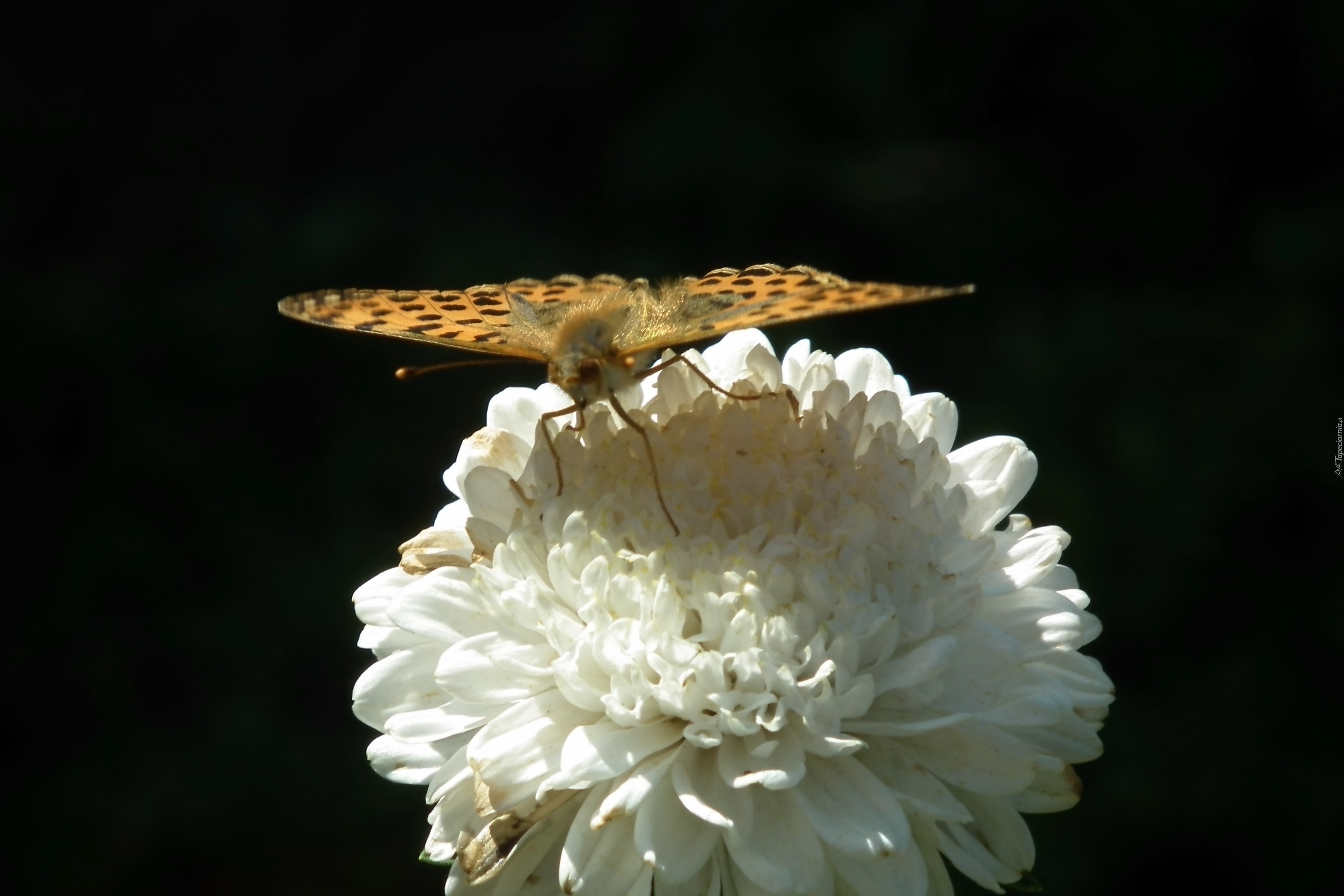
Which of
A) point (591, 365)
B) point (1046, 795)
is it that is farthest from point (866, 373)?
point (1046, 795)

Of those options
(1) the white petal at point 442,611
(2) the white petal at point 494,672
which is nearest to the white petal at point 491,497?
(1) the white petal at point 442,611

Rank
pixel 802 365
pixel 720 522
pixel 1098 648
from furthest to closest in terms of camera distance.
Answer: pixel 1098 648, pixel 802 365, pixel 720 522

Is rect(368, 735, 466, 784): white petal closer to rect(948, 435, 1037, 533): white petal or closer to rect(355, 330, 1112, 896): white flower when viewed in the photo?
rect(355, 330, 1112, 896): white flower

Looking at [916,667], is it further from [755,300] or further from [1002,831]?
[755,300]

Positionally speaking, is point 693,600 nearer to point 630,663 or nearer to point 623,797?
point 630,663

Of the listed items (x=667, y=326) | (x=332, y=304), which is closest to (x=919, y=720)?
(x=667, y=326)

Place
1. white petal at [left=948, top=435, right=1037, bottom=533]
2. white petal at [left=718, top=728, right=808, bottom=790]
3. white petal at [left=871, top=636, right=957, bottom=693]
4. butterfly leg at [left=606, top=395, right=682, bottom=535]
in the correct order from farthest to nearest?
white petal at [left=948, top=435, right=1037, bottom=533]
butterfly leg at [left=606, top=395, right=682, bottom=535]
white petal at [left=871, top=636, right=957, bottom=693]
white petal at [left=718, top=728, right=808, bottom=790]

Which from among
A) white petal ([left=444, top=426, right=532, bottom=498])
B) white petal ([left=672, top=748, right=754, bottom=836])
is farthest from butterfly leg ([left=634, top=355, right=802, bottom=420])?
white petal ([left=672, top=748, right=754, bottom=836])

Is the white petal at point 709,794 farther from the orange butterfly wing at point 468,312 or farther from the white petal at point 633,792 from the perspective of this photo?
the orange butterfly wing at point 468,312
